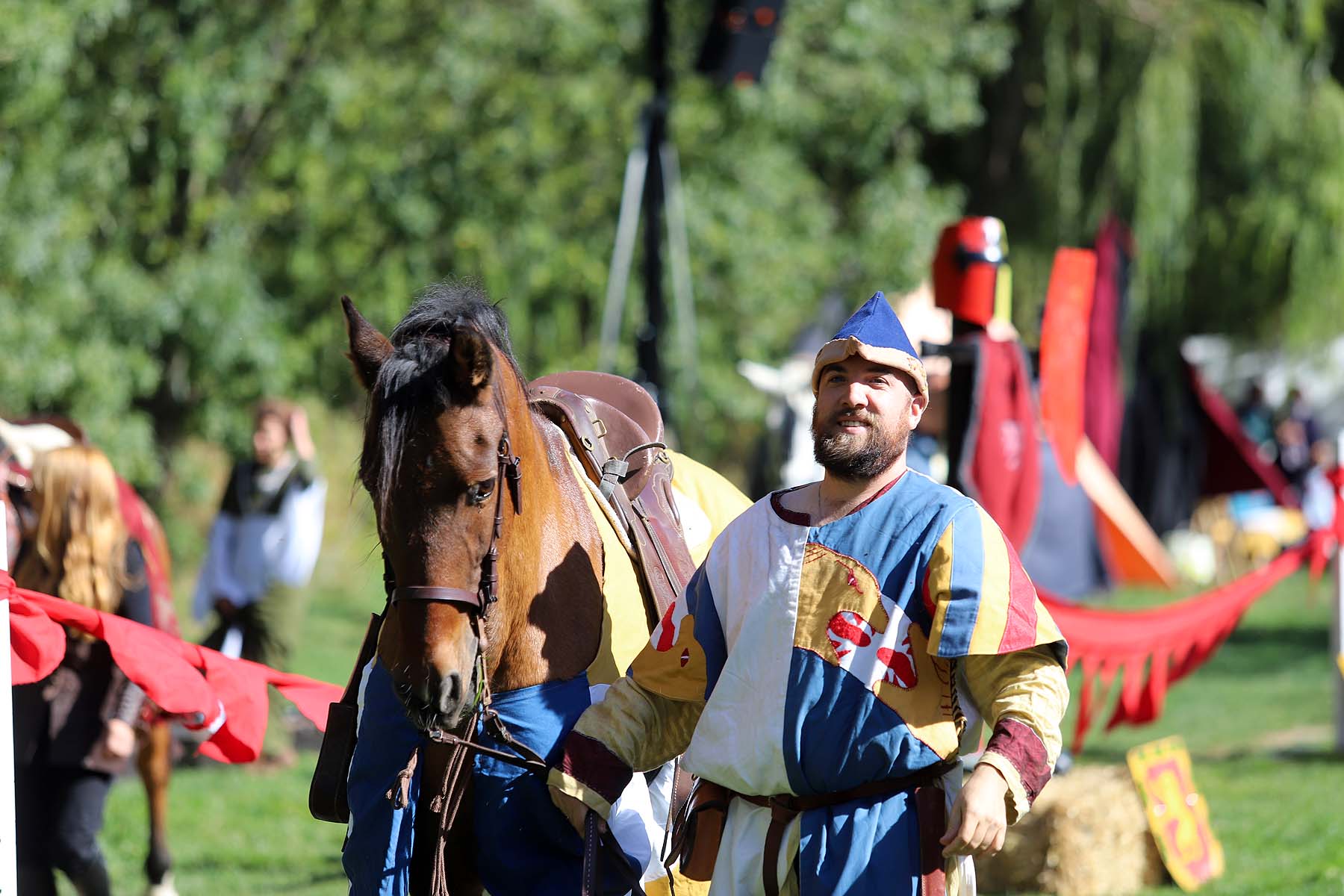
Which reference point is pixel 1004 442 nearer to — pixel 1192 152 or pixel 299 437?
pixel 299 437

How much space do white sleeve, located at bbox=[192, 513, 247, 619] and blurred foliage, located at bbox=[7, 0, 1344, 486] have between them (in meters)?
1.57

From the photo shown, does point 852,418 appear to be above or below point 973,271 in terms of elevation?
below

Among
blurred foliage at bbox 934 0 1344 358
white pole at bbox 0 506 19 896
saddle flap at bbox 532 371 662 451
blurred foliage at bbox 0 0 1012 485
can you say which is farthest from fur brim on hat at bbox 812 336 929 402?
blurred foliage at bbox 934 0 1344 358

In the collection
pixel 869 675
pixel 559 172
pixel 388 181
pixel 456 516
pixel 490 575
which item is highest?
pixel 559 172

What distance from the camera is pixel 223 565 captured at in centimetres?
884

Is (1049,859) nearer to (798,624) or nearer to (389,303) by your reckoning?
(798,624)

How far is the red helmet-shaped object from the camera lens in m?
6.41

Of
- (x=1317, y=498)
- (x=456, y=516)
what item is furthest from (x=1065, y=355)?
(x=1317, y=498)

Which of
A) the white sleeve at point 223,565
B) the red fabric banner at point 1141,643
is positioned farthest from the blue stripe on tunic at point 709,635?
the white sleeve at point 223,565

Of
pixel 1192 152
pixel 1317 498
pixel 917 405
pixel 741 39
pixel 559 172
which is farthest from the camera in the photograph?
pixel 1192 152

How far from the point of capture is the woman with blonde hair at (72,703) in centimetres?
492

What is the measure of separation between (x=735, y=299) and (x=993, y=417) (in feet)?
24.7

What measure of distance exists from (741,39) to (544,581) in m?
6.81

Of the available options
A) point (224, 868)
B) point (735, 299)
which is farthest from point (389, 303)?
point (224, 868)
